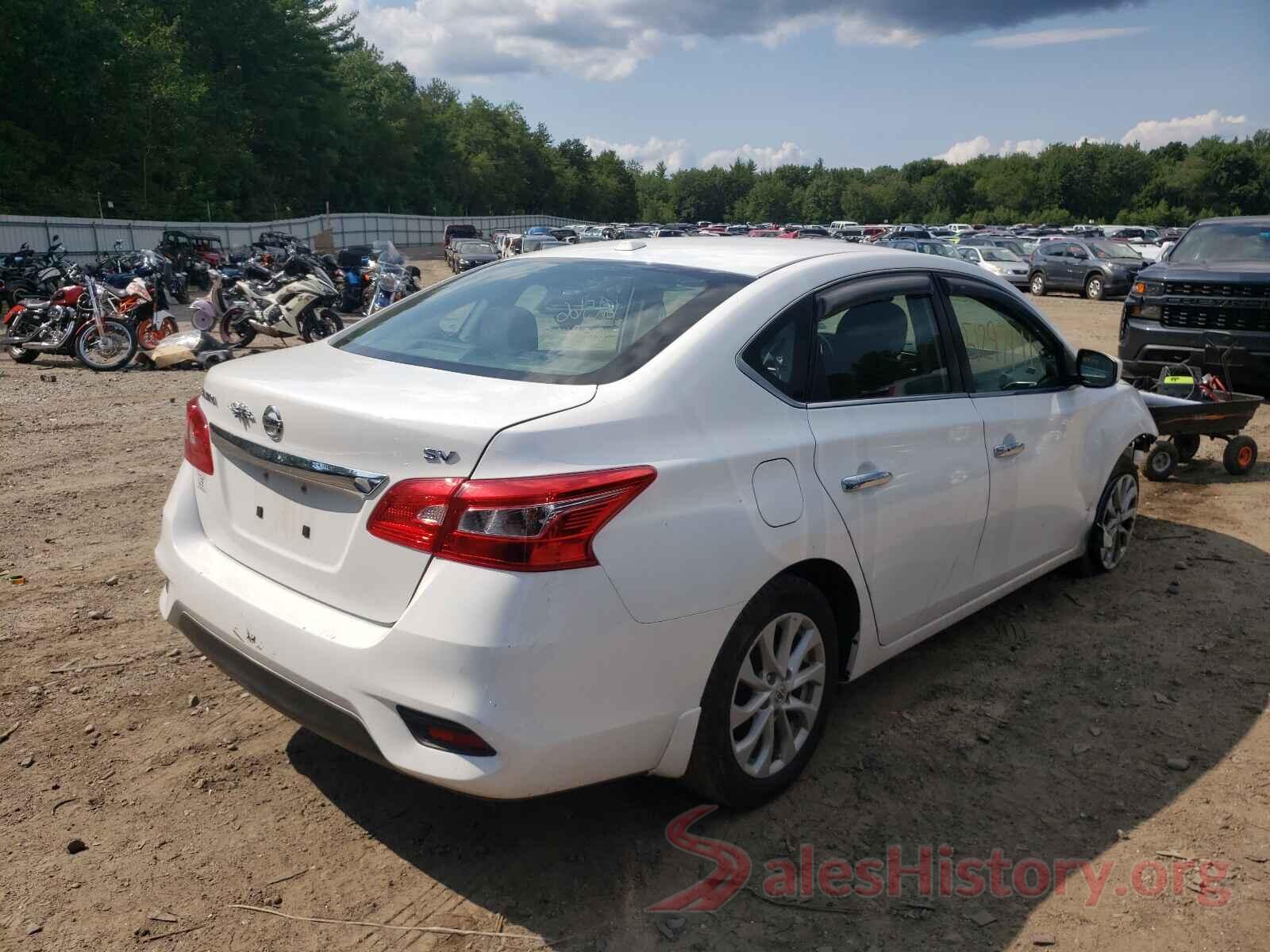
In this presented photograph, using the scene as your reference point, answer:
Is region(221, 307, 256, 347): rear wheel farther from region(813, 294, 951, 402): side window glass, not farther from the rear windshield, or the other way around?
region(813, 294, 951, 402): side window glass

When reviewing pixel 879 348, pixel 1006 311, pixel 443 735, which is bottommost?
pixel 443 735

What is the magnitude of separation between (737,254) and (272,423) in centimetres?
169

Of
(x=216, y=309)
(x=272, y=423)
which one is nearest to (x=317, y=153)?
(x=216, y=309)

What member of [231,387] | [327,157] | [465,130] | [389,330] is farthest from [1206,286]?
[465,130]

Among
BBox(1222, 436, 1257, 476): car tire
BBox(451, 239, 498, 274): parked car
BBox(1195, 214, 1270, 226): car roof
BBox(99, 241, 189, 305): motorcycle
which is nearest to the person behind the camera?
BBox(1222, 436, 1257, 476): car tire

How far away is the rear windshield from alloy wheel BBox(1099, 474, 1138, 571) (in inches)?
113

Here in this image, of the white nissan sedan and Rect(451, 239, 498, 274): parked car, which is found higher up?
Rect(451, 239, 498, 274): parked car

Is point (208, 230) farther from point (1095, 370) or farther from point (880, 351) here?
point (880, 351)

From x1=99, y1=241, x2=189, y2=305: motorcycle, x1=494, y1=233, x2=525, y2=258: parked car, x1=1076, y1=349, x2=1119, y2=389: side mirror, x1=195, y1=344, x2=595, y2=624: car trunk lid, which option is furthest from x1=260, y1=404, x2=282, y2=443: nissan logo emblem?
x1=494, y1=233, x2=525, y2=258: parked car

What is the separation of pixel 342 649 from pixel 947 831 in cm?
191

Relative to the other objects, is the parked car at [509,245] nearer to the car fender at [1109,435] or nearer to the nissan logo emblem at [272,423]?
the car fender at [1109,435]

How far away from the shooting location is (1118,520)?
5262 mm

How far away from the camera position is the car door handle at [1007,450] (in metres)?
3.93

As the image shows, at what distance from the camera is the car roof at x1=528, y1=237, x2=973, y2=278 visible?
11.3ft
